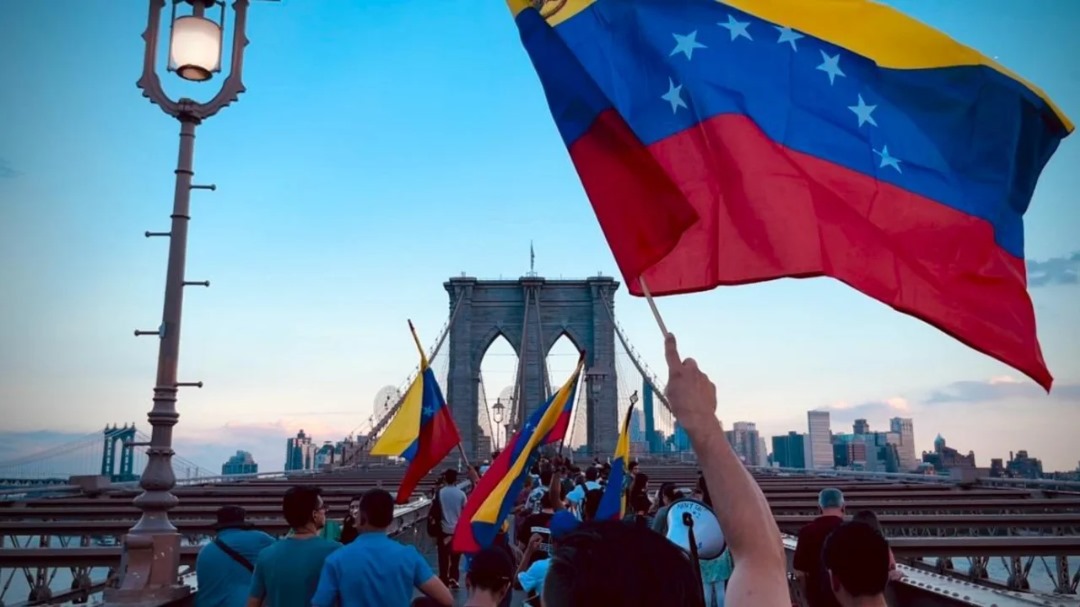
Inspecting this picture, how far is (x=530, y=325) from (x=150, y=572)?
212ft

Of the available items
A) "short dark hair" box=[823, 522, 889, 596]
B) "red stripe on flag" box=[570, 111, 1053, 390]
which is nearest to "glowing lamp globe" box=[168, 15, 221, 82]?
"red stripe on flag" box=[570, 111, 1053, 390]

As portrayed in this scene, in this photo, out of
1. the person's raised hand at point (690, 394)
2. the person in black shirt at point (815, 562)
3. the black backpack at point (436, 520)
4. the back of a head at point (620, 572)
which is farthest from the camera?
the black backpack at point (436, 520)

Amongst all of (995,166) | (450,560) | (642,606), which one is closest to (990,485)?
(450,560)

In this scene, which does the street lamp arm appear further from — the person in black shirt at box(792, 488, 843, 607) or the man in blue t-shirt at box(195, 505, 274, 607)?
the person in black shirt at box(792, 488, 843, 607)

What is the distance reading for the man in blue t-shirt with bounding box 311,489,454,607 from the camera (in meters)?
3.62

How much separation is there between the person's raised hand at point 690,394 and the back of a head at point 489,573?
7.13 feet

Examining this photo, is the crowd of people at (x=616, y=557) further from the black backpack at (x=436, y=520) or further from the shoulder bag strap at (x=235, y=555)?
the black backpack at (x=436, y=520)

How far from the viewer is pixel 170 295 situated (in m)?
5.61

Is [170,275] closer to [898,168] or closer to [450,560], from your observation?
[898,168]

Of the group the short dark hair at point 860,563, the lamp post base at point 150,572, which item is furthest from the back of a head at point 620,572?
the lamp post base at point 150,572

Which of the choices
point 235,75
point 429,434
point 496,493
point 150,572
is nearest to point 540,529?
point 496,493

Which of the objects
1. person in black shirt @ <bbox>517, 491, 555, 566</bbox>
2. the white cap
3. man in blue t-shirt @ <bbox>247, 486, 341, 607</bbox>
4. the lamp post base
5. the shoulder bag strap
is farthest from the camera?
person in black shirt @ <bbox>517, 491, 555, 566</bbox>

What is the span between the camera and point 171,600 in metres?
4.81

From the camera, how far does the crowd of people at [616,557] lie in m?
1.33
